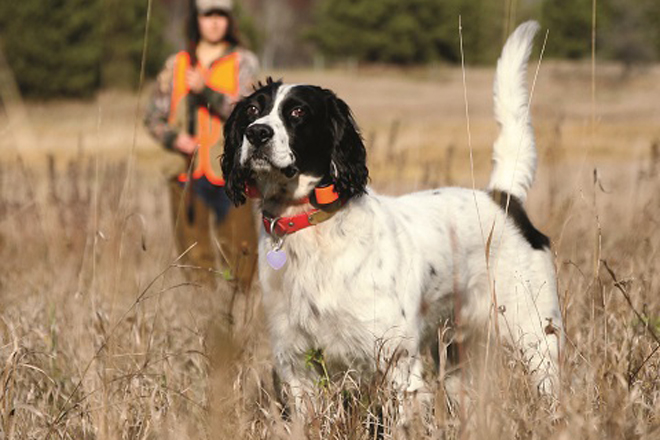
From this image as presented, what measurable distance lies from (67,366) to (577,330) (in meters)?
2.11

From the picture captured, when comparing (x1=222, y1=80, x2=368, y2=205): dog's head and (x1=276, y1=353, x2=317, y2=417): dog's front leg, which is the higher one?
(x1=222, y1=80, x2=368, y2=205): dog's head

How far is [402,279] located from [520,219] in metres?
0.85

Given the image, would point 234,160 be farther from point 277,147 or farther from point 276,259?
point 276,259

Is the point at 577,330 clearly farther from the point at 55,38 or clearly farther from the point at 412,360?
the point at 55,38

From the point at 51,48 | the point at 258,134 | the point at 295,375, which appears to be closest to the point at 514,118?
the point at 258,134

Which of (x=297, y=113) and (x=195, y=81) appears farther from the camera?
(x=195, y=81)

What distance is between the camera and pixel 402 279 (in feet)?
9.84

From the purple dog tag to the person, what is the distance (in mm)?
1929

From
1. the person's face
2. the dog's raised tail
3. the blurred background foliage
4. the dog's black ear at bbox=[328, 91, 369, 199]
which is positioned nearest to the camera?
the dog's black ear at bbox=[328, 91, 369, 199]

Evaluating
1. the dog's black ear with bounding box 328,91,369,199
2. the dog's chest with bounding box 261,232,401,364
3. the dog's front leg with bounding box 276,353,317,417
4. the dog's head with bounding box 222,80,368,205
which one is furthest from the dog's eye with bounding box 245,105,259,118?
the dog's front leg with bounding box 276,353,317,417

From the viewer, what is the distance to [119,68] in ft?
5.81

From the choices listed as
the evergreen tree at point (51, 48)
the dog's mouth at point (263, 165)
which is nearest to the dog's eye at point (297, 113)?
the dog's mouth at point (263, 165)

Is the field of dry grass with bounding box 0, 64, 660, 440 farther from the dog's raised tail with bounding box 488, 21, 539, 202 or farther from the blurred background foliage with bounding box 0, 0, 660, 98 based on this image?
the blurred background foliage with bounding box 0, 0, 660, 98

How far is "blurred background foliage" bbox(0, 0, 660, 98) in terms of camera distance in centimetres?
3541
